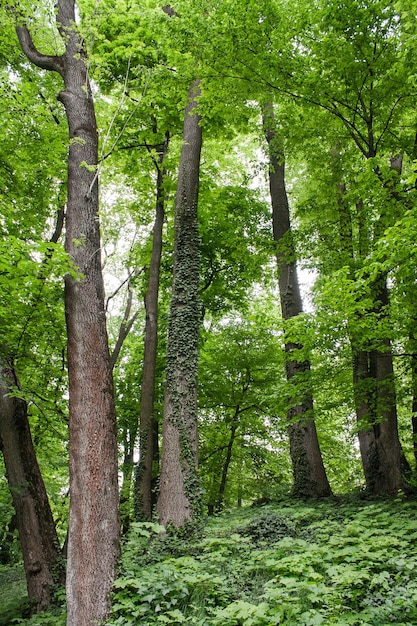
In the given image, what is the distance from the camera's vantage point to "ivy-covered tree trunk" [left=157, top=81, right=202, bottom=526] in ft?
21.3

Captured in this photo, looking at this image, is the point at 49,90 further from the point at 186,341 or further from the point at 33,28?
the point at 186,341

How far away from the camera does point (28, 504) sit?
656 centimetres

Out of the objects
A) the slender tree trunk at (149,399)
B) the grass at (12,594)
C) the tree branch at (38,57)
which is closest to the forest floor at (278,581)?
the grass at (12,594)

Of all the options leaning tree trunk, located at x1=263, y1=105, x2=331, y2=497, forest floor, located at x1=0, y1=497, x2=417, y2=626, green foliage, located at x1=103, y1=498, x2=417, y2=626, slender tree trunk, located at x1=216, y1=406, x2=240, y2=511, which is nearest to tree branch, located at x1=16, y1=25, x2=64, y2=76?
leaning tree trunk, located at x1=263, y1=105, x2=331, y2=497

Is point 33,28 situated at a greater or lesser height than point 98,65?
greater

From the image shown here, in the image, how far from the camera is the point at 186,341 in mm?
7504

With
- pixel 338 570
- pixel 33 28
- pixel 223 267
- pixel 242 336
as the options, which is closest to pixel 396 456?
pixel 338 570

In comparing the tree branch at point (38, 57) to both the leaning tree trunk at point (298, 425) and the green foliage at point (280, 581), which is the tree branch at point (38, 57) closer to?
the leaning tree trunk at point (298, 425)

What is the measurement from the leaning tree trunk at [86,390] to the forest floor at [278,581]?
0.99 feet

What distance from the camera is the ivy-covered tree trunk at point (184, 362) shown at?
649cm

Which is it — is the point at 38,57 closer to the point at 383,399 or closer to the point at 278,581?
the point at 278,581

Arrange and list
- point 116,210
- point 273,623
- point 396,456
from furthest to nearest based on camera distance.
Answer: point 116,210, point 396,456, point 273,623

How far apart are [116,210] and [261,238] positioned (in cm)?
503

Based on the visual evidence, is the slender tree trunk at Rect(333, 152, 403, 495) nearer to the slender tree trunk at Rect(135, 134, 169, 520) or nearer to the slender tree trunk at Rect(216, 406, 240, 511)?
the slender tree trunk at Rect(135, 134, 169, 520)
